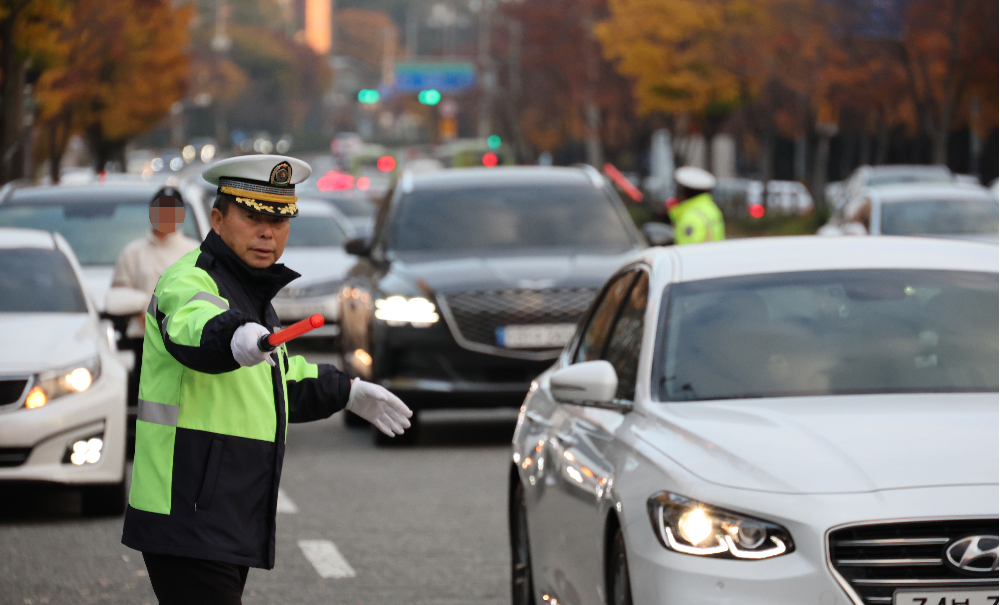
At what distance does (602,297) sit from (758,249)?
0.75m

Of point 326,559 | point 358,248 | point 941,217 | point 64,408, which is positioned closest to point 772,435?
point 326,559

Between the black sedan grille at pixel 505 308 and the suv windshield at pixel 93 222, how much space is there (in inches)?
119

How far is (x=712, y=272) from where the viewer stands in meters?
6.37

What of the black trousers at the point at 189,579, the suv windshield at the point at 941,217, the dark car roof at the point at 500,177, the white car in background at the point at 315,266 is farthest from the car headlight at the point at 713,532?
the white car in background at the point at 315,266

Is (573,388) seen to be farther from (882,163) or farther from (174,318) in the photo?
(882,163)

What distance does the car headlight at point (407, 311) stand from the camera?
12.8 m

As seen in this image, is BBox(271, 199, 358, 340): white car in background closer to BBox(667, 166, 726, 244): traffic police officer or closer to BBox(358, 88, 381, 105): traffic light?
BBox(667, 166, 726, 244): traffic police officer

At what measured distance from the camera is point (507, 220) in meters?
14.3

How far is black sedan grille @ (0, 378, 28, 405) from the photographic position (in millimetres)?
9414

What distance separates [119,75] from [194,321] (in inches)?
1666

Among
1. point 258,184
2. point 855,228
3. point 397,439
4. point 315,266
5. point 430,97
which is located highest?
point 258,184

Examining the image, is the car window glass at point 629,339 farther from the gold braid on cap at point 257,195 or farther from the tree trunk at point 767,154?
the tree trunk at point 767,154

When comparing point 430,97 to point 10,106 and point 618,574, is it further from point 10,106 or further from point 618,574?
point 618,574

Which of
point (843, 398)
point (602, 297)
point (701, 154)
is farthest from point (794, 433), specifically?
point (701, 154)
